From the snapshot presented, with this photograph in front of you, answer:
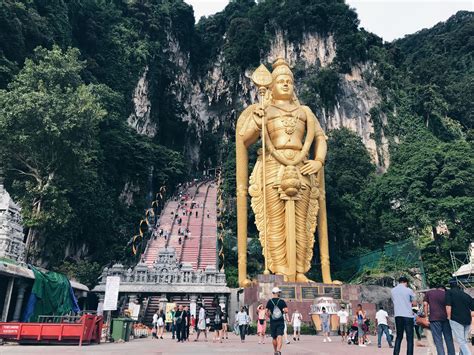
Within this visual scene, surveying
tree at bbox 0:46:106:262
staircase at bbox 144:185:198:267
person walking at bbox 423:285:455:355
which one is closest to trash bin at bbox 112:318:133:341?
tree at bbox 0:46:106:262

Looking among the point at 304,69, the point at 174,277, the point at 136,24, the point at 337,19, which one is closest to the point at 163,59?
the point at 136,24

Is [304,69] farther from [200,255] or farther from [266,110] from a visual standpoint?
[266,110]

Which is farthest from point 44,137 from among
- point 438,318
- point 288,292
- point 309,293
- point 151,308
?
point 438,318

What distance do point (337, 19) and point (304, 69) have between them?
177 inches

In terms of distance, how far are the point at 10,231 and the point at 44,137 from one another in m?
4.03

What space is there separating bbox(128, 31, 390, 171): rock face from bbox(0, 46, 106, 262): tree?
55.0ft

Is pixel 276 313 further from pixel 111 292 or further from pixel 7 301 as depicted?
pixel 7 301

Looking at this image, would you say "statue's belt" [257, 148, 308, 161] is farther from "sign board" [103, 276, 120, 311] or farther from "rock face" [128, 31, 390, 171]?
"rock face" [128, 31, 390, 171]

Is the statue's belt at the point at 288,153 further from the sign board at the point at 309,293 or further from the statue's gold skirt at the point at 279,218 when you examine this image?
the sign board at the point at 309,293

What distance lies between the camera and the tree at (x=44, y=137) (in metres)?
12.9

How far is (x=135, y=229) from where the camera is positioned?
23.9 m

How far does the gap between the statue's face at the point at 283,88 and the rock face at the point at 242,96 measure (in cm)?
1890

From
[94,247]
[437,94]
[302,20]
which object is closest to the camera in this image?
[94,247]

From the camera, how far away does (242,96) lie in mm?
37500
